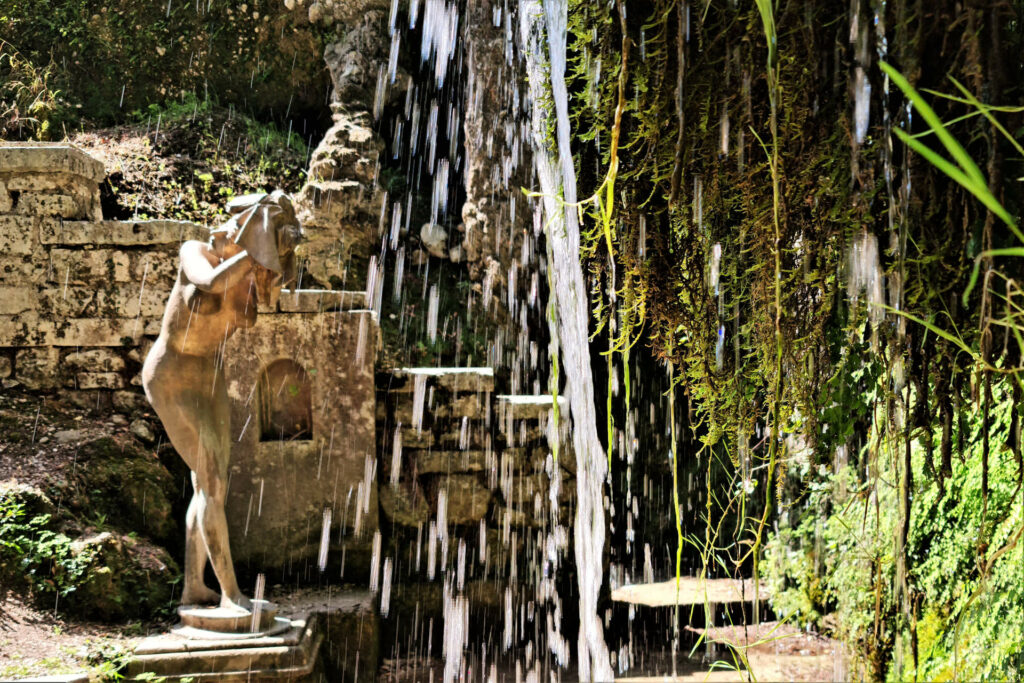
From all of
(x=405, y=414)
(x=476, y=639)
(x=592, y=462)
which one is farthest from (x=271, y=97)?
(x=592, y=462)

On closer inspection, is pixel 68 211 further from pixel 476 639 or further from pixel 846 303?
pixel 846 303

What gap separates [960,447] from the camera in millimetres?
1001

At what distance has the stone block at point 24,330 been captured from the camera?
182 inches

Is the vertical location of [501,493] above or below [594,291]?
below

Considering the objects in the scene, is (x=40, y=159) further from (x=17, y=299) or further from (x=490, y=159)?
(x=490, y=159)

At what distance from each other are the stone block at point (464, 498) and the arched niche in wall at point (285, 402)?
3.11ft

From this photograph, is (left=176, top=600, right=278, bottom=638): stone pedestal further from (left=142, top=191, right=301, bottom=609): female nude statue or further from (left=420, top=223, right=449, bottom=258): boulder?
(left=420, top=223, right=449, bottom=258): boulder

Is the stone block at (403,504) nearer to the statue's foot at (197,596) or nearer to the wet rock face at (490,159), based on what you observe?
the statue's foot at (197,596)

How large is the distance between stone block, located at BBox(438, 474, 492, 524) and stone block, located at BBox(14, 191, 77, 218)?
2.90 metres

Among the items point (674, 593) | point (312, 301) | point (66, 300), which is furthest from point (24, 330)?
point (674, 593)

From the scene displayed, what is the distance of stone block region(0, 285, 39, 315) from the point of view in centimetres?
459

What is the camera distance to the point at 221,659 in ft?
10.6

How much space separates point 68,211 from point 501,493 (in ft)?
10.6

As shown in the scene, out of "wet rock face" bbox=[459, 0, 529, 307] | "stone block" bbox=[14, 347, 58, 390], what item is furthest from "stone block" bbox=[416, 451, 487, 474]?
"wet rock face" bbox=[459, 0, 529, 307]
